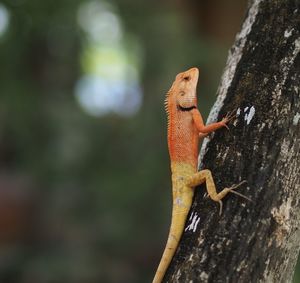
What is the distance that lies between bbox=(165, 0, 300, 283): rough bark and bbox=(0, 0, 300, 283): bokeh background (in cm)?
475

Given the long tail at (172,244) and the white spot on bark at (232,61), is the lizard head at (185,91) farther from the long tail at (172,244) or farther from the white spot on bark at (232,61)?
the long tail at (172,244)

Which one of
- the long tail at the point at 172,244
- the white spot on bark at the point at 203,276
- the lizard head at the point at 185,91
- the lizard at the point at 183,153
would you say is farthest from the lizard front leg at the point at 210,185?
the lizard head at the point at 185,91

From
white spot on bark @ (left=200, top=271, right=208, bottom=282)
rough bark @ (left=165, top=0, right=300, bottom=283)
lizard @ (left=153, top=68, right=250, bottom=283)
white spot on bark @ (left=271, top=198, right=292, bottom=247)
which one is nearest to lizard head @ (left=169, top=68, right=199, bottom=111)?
lizard @ (left=153, top=68, right=250, bottom=283)

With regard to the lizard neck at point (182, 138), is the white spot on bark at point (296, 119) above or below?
above

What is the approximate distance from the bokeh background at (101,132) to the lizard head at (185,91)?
3.74m

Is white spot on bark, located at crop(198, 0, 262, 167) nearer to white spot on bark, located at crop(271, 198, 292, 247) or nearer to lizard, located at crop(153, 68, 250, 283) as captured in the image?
lizard, located at crop(153, 68, 250, 283)

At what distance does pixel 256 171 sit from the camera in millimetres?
2793

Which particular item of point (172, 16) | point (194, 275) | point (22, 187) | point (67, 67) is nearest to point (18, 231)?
point (22, 187)

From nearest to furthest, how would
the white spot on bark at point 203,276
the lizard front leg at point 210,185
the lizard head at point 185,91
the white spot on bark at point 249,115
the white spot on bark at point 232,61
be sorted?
1. the white spot on bark at point 203,276
2. the lizard front leg at point 210,185
3. the white spot on bark at point 249,115
4. the white spot on bark at point 232,61
5. the lizard head at point 185,91

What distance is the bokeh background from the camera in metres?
8.20

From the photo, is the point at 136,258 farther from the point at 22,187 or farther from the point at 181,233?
the point at 181,233

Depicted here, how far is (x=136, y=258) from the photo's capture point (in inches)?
405

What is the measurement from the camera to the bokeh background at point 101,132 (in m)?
8.20

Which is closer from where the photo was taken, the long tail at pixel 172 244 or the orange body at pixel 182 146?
the long tail at pixel 172 244
